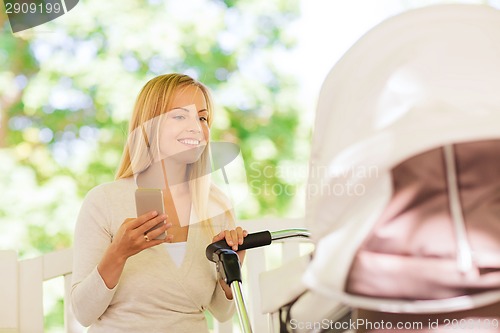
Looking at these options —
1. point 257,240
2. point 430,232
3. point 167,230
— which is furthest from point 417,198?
point 167,230

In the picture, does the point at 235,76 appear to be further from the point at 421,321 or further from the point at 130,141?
the point at 421,321

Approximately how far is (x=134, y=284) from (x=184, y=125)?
33cm

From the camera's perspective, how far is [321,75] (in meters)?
3.40

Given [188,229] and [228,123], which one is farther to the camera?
[228,123]

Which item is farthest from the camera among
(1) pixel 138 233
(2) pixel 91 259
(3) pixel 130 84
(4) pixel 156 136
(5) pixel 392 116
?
(3) pixel 130 84

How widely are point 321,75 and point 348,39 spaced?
23 centimetres

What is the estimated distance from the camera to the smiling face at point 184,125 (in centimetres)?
148

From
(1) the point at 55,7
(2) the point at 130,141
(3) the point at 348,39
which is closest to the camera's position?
(2) the point at 130,141

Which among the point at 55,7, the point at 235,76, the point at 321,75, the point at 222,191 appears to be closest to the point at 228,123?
the point at 235,76

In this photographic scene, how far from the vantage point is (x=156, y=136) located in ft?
4.92

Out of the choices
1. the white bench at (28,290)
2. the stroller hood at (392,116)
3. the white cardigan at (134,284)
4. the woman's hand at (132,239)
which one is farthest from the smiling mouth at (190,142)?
the stroller hood at (392,116)

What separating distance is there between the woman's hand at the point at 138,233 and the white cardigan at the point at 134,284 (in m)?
0.10

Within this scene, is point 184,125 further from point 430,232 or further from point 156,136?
point 430,232

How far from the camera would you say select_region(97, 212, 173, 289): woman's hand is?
1253 mm
